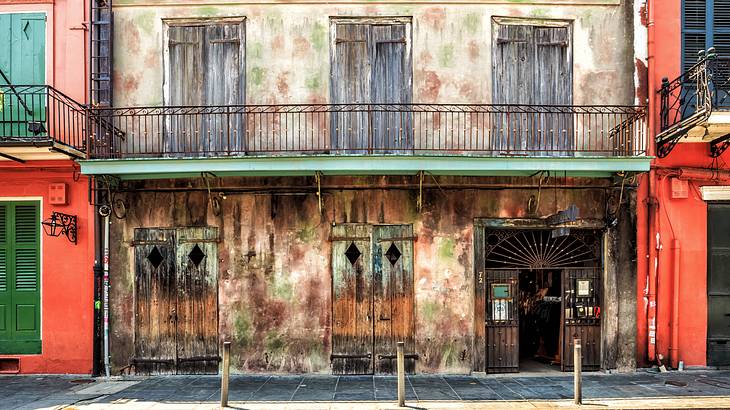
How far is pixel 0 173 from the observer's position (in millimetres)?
10328

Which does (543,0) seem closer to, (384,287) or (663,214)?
(663,214)

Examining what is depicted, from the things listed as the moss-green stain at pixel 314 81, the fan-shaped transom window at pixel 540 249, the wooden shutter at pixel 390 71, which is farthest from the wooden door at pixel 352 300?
the moss-green stain at pixel 314 81

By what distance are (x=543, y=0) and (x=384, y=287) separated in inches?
262

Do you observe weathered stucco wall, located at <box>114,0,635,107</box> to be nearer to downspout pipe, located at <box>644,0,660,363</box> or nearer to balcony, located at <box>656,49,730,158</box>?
downspout pipe, located at <box>644,0,660,363</box>

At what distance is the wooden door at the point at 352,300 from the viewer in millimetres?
10023

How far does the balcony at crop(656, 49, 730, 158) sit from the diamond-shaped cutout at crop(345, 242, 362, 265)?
21.0 ft

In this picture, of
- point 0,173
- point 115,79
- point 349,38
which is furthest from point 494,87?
point 0,173

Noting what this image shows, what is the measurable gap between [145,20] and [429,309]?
325 inches

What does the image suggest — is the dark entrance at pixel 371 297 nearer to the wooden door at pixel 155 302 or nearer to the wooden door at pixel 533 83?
the wooden door at pixel 533 83

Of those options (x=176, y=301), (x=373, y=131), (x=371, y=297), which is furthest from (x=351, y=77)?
(x=176, y=301)

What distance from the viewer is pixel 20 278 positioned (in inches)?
409

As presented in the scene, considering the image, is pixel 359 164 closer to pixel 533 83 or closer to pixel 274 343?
pixel 274 343

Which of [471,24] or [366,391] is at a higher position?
[471,24]

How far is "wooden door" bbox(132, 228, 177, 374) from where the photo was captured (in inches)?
398
